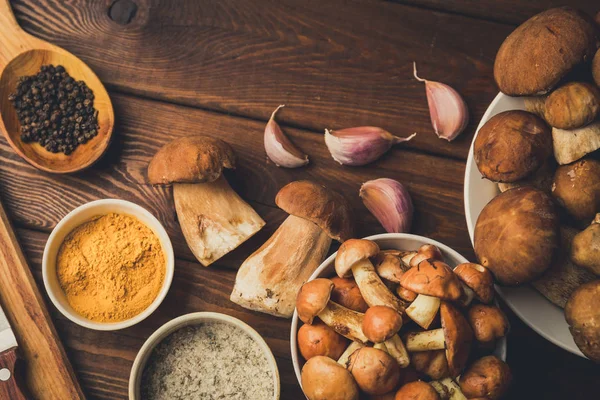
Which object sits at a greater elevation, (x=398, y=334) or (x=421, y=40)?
(x=421, y=40)

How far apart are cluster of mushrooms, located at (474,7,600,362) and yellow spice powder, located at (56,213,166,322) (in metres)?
0.77

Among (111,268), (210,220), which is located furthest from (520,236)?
(111,268)

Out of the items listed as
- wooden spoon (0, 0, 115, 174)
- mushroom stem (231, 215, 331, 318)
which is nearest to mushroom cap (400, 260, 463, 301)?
mushroom stem (231, 215, 331, 318)

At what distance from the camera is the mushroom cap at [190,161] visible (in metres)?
1.34

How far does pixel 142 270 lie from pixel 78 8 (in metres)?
0.73

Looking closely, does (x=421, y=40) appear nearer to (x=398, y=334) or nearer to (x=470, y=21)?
(x=470, y=21)

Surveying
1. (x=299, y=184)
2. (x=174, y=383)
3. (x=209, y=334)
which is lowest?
(x=174, y=383)

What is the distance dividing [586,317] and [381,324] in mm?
388

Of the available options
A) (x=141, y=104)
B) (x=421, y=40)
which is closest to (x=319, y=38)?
(x=421, y=40)

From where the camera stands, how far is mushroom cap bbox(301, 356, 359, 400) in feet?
3.59

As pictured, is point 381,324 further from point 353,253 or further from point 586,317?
point 586,317

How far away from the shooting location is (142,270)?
55.2 inches

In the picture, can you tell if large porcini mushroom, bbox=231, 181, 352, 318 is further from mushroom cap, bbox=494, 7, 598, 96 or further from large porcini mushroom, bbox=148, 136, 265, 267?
mushroom cap, bbox=494, 7, 598, 96

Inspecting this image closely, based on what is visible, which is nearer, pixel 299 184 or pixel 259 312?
pixel 299 184
